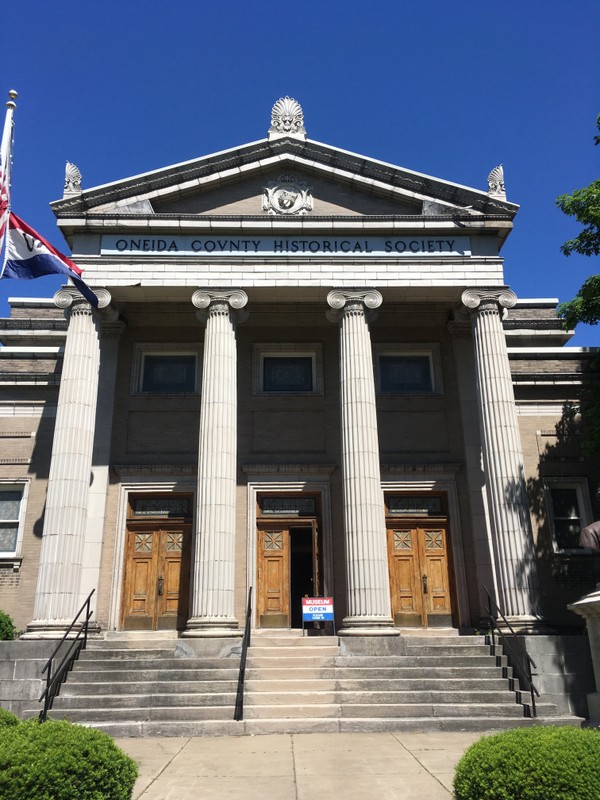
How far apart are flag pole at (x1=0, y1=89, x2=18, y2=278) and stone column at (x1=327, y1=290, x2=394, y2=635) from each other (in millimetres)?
7667

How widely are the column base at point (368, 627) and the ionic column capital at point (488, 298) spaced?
7.76m

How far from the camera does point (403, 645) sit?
1372 cm

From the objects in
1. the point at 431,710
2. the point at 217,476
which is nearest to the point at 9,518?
the point at 217,476

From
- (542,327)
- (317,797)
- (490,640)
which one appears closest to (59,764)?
(317,797)

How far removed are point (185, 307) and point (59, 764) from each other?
14693 millimetres

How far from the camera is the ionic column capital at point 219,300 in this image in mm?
16781

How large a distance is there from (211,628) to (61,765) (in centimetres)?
871

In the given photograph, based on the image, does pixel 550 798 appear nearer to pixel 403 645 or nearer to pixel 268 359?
pixel 403 645

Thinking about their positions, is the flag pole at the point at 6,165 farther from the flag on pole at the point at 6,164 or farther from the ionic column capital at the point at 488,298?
the ionic column capital at the point at 488,298

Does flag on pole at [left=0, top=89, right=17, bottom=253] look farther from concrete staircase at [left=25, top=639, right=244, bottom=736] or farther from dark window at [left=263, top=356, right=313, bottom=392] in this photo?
dark window at [left=263, top=356, right=313, bottom=392]

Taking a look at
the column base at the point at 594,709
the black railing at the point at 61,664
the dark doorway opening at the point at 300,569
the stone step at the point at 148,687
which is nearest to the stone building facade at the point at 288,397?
the dark doorway opening at the point at 300,569

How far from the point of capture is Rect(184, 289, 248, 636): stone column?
14.3 meters

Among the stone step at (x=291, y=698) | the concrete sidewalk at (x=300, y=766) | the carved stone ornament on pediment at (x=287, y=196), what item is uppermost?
the carved stone ornament on pediment at (x=287, y=196)

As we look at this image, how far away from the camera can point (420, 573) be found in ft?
57.2
